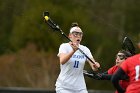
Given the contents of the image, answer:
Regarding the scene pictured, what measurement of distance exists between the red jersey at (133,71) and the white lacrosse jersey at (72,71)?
2.33m

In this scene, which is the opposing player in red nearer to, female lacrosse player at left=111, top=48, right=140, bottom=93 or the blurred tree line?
female lacrosse player at left=111, top=48, right=140, bottom=93

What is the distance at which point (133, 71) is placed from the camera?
32.5 ft

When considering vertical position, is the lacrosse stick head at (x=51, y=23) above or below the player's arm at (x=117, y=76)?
above

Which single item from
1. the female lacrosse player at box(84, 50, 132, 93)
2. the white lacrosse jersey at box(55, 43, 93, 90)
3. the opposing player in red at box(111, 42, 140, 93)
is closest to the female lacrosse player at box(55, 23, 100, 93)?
the white lacrosse jersey at box(55, 43, 93, 90)

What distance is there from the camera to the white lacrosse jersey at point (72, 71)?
12.2 metres

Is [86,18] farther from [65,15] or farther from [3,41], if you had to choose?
[3,41]

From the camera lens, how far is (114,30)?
5328 cm

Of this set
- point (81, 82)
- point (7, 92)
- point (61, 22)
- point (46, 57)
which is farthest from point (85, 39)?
point (81, 82)

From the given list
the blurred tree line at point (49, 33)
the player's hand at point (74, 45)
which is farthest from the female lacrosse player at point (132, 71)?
the blurred tree line at point (49, 33)

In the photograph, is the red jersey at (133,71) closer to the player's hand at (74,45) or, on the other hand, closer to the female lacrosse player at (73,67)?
the player's hand at (74,45)

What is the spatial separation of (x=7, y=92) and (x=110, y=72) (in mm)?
7784

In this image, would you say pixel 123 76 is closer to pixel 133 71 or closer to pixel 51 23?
pixel 133 71

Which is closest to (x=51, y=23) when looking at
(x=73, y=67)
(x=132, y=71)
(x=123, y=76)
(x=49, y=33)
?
(x=73, y=67)

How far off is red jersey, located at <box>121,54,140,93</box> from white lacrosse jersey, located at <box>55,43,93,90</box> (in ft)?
7.64
